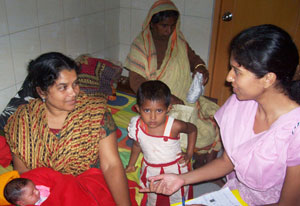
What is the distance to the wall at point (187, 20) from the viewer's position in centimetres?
335

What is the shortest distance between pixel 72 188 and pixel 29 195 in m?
0.22

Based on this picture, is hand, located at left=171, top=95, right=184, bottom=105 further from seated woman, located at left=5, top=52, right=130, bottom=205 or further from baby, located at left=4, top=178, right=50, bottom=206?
baby, located at left=4, top=178, right=50, bottom=206

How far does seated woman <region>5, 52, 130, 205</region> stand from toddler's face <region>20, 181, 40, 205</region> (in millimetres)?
204

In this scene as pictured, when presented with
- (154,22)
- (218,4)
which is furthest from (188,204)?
(218,4)

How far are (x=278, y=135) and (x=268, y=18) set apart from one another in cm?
224

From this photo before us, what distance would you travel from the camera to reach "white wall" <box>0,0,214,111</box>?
93.8 inches

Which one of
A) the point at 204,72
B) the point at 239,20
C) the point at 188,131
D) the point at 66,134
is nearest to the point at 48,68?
the point at 66,134

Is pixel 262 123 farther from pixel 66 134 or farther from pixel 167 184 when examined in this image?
pixel 66 134

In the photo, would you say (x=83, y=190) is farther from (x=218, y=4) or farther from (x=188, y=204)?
(x=218, y=4)

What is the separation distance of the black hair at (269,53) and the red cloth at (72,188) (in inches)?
42.2

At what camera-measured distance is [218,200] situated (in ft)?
4.73

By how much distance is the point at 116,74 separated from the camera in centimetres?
297

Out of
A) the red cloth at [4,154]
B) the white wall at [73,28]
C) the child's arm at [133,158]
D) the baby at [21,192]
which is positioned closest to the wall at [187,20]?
the white wall at [73,28]

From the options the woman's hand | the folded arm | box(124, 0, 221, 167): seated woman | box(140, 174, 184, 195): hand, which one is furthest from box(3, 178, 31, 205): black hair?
box(124, 0, 221, 167): seated woman
